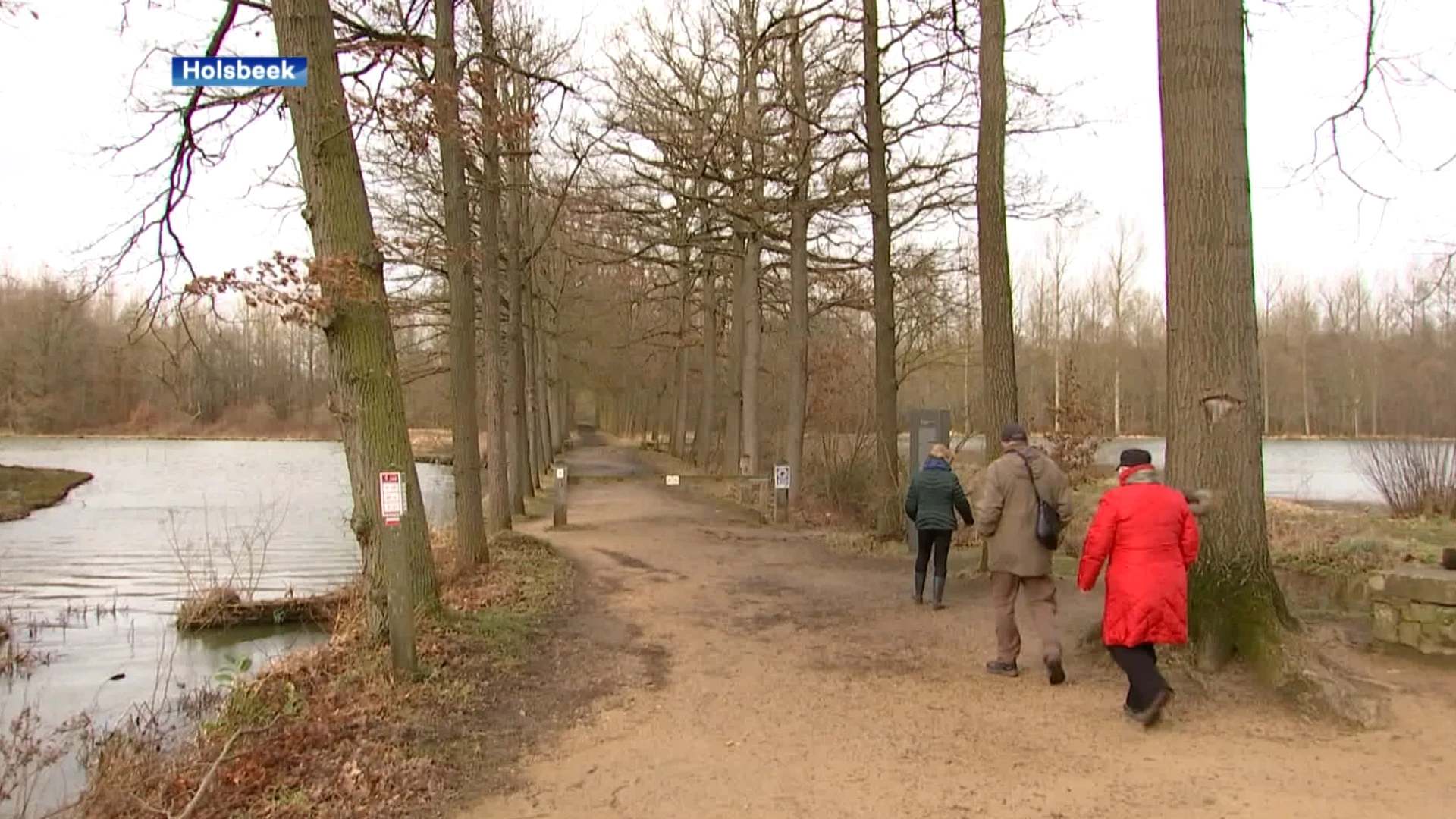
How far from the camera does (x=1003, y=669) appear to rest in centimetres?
669

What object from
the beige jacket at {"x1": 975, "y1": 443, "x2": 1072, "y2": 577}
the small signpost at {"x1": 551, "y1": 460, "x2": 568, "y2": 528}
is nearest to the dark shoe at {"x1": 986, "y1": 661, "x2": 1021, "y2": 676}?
the beige jacket at {"x1": 975, "y1": 443, "x2": 1072, "y2": 577}

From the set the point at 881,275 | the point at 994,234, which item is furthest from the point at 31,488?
the point at 994,234

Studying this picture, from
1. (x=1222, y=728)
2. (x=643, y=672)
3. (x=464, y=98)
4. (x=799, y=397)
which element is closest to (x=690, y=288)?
(x=799, y=397)

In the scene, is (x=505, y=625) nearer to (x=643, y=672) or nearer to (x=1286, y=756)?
(x=643, y=672)

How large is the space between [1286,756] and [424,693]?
15.9 feet

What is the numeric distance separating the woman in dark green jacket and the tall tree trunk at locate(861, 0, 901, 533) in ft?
18.1

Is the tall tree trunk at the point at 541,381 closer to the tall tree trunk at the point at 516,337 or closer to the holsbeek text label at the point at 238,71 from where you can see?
the tall tree trunk at the point at 516,337

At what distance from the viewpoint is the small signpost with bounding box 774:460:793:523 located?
1859 cm

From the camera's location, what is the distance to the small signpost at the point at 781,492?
61.0 feet

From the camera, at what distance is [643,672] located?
729cm

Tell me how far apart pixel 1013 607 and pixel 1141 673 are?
4.38ft

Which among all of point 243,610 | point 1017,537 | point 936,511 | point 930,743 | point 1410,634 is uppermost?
point 1017,537

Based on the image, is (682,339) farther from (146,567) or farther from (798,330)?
(146,567)

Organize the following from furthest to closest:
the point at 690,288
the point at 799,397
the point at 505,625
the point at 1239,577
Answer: the point at 690,288, the point at 799,397, the point at 505,625, the point at 1239,577
